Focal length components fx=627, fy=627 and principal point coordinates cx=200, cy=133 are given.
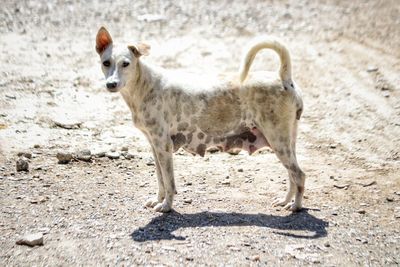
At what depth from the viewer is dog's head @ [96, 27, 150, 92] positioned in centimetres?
698

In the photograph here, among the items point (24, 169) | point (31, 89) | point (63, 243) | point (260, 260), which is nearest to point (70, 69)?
point (31, 89)

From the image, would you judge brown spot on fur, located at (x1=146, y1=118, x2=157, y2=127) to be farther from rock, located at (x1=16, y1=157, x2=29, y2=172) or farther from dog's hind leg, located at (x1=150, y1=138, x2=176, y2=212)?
rock, located at (x1=16, y1=157, x2=29, y2=172)

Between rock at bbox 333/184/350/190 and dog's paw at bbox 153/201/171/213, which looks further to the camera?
rock at bbox 333/184/350/190

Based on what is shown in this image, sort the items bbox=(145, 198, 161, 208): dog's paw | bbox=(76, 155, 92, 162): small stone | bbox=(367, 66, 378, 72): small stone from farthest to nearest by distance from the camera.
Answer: bbox=(367, 66, 378, 72): small stone
bbox=(76, 155, 92, 162): small stone
bbox=(145, 198, 161, 208): dog's paw

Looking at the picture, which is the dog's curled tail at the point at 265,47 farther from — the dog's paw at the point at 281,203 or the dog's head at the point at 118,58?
the dog's paw at the point at 281,203

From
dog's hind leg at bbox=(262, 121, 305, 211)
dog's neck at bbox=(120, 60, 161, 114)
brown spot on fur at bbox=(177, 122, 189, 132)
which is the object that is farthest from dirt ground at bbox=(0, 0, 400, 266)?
dog's neck at bbox=(120, 60, 161, 114)

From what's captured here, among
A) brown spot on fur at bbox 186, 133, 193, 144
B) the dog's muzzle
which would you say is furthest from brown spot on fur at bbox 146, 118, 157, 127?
the dog's muzzle

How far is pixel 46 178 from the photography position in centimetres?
859

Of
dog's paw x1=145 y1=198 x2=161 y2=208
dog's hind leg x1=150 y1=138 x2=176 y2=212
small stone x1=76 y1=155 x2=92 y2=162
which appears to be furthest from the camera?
small stone x1=76 y1=155 x2=92 y2=162

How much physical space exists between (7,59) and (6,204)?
247 inches

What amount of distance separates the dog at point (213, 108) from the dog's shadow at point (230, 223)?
24 cm

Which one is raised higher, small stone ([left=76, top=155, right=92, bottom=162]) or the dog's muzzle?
the dog's muzzle

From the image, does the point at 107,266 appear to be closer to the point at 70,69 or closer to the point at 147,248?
the point at 147,248

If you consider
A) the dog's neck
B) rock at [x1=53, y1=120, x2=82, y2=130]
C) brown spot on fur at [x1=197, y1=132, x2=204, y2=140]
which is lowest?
rock at [x1=53, y1=120, x2=82, y2=130]
